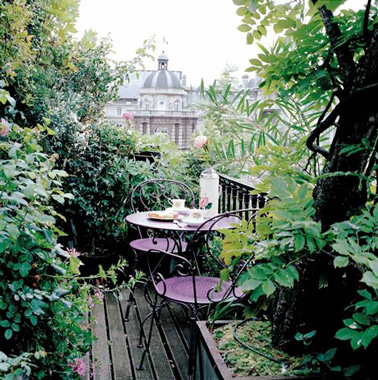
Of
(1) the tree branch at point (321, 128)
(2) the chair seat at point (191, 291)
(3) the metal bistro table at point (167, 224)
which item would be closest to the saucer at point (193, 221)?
(3) the metal bistro table at point (167, 224)

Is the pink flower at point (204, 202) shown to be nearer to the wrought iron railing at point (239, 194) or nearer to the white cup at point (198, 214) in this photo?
the white cup at point (198, 214)

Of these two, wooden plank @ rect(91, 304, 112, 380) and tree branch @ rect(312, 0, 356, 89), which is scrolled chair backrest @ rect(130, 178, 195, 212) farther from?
tree branch @ rect(312, 0, 356, 89)

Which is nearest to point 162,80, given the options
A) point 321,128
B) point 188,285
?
point 188,285

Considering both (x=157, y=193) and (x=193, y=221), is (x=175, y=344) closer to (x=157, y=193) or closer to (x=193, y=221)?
(x=193, y=221)

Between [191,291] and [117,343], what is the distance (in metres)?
0.76

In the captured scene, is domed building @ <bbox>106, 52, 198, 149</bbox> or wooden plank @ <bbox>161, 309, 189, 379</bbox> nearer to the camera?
wooden plank @ <bbox>161, 309, 189, 379</bbox>

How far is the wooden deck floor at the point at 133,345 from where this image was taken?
7.96 feet

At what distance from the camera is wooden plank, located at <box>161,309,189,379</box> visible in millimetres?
2494

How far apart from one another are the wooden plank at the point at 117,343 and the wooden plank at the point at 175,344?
0.29 m

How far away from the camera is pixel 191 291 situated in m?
2.44

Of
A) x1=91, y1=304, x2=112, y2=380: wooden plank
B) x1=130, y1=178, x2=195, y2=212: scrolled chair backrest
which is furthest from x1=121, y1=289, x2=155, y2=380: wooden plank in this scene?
x1=130, y1=178, x2=195, y2=212: scrolled chair backrest

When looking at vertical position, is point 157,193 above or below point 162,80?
below

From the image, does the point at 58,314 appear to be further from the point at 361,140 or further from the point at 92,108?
the point at 92,108

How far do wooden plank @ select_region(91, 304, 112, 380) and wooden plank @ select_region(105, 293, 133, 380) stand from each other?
4cm
